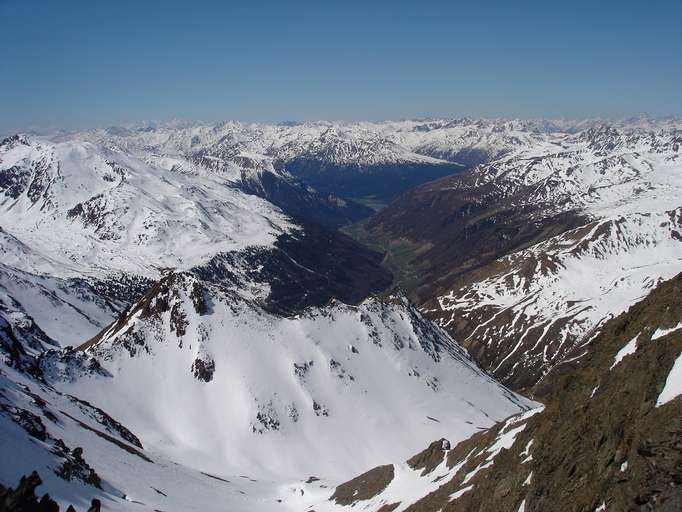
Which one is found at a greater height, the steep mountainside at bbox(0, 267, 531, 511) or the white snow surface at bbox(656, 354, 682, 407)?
the steep mountainside at bbox(0, 267, 531, 511)

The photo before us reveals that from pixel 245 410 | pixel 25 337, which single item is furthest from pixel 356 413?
pixel 25 337

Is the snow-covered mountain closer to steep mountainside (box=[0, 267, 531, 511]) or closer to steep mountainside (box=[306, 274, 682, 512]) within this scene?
steep mountainside (box=[0, 267, 531, 511])

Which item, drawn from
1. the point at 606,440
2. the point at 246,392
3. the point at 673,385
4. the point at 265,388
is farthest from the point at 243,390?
the point at 673,385

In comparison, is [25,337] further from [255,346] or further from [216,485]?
[216,485]

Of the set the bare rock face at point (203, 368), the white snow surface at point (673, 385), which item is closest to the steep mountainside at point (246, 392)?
the bare rock face at point (203, 368)

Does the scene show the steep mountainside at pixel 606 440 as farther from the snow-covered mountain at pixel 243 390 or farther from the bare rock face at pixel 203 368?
the bare rock face at pixel 203 368

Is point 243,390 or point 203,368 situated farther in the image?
point 203,368

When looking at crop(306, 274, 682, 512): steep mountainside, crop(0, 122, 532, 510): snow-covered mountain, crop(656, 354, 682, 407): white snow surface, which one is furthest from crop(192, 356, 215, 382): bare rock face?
crop(656, 354, 682, 407): white snow surface

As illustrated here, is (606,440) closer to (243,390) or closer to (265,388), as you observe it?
(243,390)
